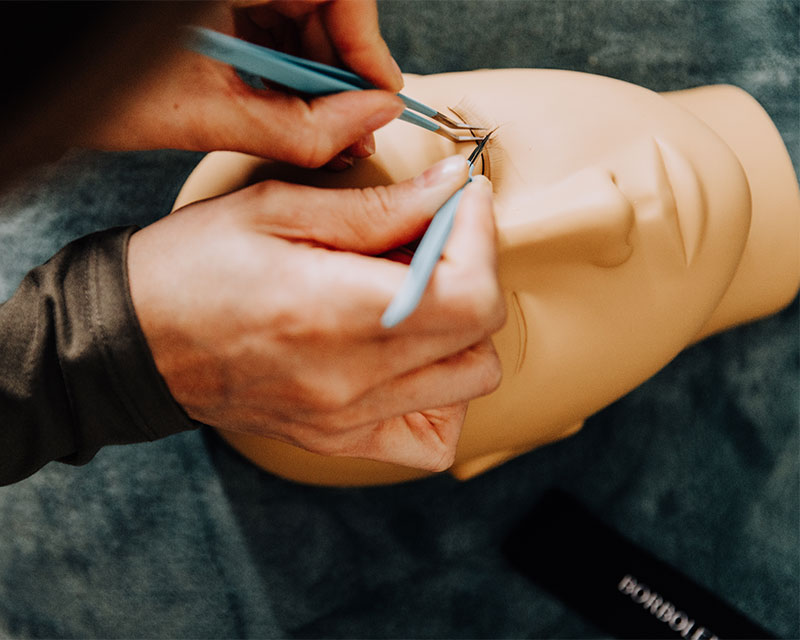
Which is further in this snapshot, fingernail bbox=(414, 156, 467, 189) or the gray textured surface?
the gray textured surface

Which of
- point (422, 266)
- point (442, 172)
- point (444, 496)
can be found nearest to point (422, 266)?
point (422, 266)

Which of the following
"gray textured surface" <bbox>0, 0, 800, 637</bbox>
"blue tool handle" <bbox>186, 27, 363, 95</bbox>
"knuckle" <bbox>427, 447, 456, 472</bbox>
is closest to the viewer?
"blue tool handle" <bbox>186, 27, 363, 95</bbox>

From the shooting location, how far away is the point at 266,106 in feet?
1.73

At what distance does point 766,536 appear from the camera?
41.5 inches

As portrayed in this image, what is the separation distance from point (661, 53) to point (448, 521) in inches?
32.1

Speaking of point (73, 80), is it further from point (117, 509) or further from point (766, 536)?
point (766, 536)

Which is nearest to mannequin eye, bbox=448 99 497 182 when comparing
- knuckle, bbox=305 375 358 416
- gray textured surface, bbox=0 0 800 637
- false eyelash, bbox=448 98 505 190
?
false eyelash, bbox=448 98 505 190

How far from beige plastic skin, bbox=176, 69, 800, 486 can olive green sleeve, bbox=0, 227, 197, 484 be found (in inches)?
6.2

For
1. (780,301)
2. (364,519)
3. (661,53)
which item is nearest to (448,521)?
(364,519)

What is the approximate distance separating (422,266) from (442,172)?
0.35ft

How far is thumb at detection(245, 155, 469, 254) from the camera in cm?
52

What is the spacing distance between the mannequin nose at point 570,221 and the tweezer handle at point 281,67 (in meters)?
0.12

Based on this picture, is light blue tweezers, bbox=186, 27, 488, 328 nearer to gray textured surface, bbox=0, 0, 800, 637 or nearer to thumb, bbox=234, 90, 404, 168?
thumb, bbox=234, 90, 404, 168

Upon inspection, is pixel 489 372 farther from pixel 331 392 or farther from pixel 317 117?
pixel 317 117
